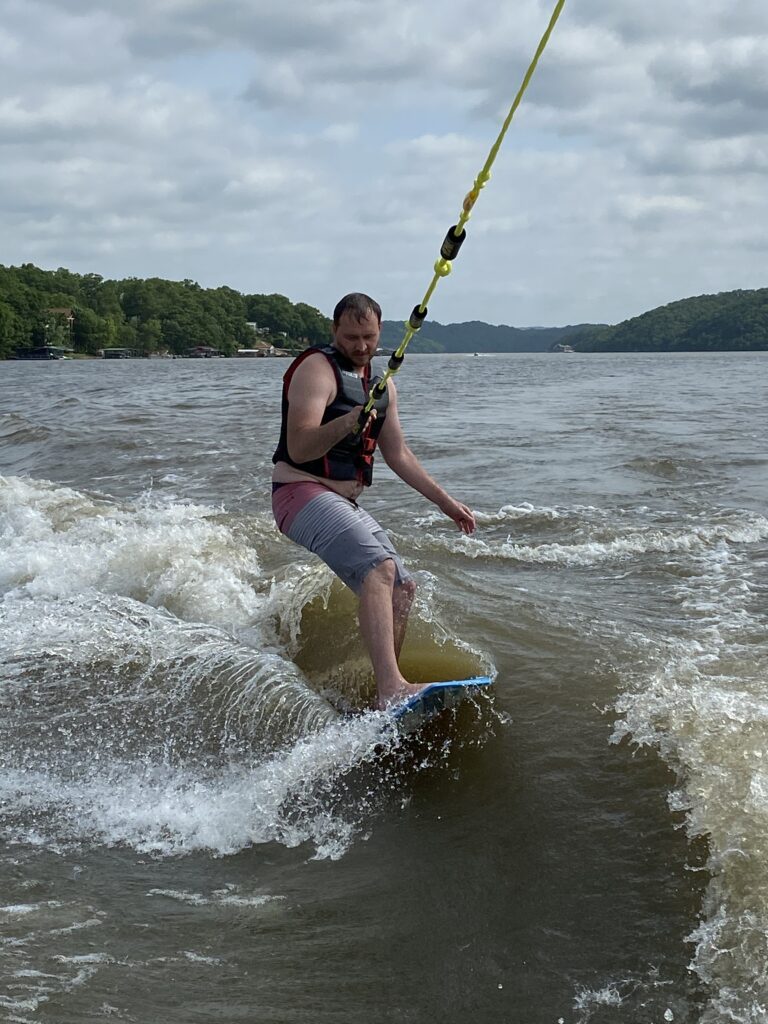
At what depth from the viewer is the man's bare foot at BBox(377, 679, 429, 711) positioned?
15.2ft

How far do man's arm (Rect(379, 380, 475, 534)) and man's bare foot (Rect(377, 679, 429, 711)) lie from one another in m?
1.15

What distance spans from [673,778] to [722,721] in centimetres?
43

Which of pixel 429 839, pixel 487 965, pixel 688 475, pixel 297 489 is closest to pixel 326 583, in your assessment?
pixel 297 489

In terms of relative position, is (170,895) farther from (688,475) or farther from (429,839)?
(688,475)

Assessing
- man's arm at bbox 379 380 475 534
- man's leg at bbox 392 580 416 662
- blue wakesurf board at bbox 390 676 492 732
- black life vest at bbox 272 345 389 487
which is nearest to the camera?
blue wakesurf board at bbox 390 676 492 732

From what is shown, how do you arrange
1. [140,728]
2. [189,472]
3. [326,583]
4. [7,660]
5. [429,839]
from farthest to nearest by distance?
[189,472], [326,583], [7,660], [140,728], [429,839]

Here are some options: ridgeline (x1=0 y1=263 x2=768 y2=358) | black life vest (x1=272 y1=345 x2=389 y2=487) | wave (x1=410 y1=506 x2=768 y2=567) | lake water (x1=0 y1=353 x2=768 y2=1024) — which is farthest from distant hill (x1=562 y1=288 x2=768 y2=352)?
black life vest (x1=272 y1=345 x2=389 y2=487)

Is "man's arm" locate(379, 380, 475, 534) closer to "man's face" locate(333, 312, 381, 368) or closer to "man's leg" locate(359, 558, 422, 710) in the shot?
"man's face" locate(333, 312, 381, 368)

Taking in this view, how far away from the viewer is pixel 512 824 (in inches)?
159

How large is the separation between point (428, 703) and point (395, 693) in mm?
164

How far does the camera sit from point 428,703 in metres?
4.64

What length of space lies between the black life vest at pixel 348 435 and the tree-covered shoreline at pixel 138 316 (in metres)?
114

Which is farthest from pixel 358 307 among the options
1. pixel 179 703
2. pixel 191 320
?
pixel 191 320

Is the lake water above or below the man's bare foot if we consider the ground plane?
below
